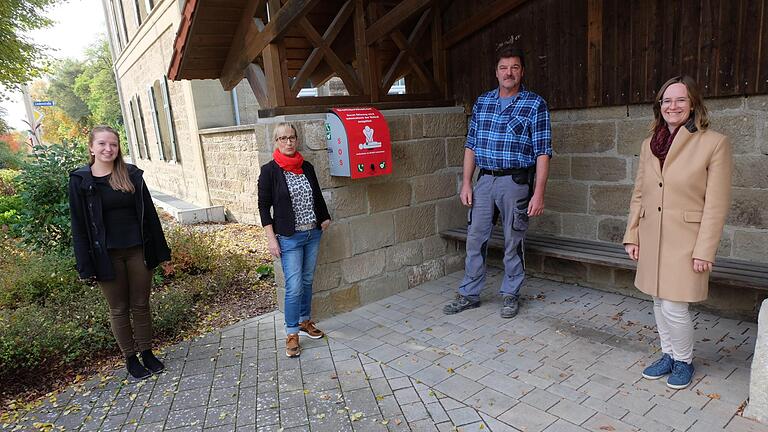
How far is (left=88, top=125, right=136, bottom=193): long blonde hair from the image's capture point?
3289 mm

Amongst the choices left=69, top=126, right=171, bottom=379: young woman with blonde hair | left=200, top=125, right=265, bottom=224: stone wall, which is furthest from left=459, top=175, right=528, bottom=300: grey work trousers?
left=200, top=125, right=265, bottom=224: stone wall

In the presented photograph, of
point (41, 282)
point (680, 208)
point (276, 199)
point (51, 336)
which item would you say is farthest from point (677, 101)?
point (41, 282)

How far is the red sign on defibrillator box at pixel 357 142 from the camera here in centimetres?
392

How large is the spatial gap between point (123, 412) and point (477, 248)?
2.91m

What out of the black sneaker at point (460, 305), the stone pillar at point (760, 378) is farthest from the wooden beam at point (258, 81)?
the stone pillar at point (760, 378)

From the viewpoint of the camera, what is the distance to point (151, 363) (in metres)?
3.62

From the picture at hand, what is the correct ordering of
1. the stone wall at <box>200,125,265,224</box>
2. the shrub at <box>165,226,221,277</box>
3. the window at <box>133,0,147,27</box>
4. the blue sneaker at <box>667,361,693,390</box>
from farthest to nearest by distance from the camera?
the window at <box>133,0,147,27</box> → the stone wall at <box>200,125,265,224</box> → the shrub at <box>165,226,221,277</box> → the blue sneaker at <box>667,361,693,390</box>

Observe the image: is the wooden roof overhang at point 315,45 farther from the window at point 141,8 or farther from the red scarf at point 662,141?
the window at point 141,8

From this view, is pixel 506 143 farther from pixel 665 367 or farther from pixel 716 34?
pixel 665 367

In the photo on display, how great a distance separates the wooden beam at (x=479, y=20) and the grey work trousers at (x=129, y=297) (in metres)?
3.67

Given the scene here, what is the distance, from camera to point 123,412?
3131 millimetres

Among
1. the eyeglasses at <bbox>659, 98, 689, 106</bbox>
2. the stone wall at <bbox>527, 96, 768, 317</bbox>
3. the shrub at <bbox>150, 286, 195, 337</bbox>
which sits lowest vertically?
the shrub at <bbox>150, 286, 195, 337</bbox>

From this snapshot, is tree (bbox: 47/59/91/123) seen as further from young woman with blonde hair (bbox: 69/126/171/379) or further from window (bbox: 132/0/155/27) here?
young woman with blonde hair (bbox: 69/126/171/379)

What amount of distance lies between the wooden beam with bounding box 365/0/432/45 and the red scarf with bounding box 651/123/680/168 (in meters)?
2.11
